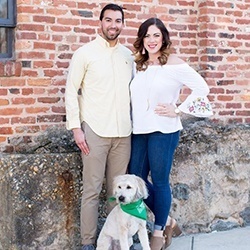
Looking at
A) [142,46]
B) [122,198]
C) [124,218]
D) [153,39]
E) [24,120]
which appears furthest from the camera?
[24,120]

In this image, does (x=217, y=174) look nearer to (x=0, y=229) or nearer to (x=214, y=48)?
(x=214, y=48)

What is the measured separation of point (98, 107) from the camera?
4559 mm

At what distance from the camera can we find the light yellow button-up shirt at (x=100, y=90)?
452 cm

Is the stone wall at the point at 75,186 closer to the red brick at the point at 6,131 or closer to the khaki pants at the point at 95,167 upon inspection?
the red brick at the point at 6,131

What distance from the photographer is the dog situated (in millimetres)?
4305

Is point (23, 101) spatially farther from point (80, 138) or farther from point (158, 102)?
point (158, 102)

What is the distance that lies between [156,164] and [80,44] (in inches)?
57.8

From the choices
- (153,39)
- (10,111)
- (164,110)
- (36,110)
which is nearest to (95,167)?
(164,110)

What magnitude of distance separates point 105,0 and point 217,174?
6.86ft

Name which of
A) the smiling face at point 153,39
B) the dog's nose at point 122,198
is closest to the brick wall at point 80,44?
the smiling face at point 153,39

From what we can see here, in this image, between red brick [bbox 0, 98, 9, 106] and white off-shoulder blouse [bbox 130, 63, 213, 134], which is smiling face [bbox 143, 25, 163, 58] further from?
red brick [bbox 0, 98, 9, 106]

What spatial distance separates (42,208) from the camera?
15.6 feet

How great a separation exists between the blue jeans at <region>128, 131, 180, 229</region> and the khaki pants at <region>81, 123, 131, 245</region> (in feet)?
0.31

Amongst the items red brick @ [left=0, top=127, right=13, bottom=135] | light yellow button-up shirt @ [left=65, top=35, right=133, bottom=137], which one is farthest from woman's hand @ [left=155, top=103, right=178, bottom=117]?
red brick @ [left=0, top=127, right=13, bottom=135]
